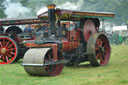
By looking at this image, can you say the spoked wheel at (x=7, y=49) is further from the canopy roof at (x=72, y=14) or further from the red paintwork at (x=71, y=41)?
the red paintwork at (x=71, y=41)

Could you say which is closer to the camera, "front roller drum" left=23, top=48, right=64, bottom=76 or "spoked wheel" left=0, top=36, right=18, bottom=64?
"front roller drum" left=23, top=48, right=64, bottom=76

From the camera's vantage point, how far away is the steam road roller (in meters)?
7.30

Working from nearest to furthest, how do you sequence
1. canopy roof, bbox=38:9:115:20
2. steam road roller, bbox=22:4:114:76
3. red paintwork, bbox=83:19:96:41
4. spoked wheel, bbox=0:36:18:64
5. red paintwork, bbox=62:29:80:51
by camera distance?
1. steam road roller, bbox=22:4:114:76
2. canopy roof, bbox=38:9:115:20
3. red paintwork, bbox=62:29:80:51
4. red paintwork, bbox=83:19:96:41
5. spoked wheel, bbox=0:36:18:64

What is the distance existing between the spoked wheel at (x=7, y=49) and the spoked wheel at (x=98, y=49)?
117 inches

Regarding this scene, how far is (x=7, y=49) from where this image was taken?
1111 centimetres

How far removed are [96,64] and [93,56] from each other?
0.32 metres

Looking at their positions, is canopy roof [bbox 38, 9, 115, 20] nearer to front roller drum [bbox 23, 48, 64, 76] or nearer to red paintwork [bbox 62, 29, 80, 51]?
red paintwork [bbox 62, 29, 80, 51]

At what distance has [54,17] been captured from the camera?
28.0ft

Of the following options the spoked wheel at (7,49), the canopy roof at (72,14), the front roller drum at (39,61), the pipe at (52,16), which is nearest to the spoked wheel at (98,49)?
the canopy roof at (72,14)

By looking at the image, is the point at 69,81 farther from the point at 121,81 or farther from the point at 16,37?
the point at 16,37

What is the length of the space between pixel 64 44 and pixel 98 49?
1.32 metres

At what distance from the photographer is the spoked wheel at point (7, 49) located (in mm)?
11038

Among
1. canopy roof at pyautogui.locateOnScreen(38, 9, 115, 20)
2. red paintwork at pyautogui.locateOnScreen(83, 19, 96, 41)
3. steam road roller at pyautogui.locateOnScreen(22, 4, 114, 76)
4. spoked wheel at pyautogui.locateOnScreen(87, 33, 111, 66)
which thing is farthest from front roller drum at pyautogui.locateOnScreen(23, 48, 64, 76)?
red paintwork at pyautogui.locateOnScreen(83, 19, 96, 41)

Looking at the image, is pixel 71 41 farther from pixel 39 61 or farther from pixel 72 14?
pixel 39 61
